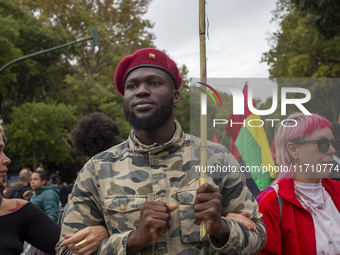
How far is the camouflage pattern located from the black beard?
0.11 meters

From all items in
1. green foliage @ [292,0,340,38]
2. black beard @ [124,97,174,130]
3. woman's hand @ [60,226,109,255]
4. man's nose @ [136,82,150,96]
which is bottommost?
woman's hand @ [60,226,109,255]

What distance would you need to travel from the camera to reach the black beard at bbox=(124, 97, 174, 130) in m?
2.43

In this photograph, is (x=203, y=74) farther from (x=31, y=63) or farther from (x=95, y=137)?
(x=31, y=63)

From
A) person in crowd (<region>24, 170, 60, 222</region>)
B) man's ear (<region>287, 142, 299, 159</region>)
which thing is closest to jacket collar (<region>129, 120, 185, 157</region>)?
man's ear (<region>287, 142, 299, 159</region>)

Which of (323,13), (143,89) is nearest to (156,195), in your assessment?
(143,89)

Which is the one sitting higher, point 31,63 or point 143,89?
point 31,63

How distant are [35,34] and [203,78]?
24063 mm

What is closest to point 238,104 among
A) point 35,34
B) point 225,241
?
point 225,241

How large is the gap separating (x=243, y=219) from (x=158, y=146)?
22.9 inches

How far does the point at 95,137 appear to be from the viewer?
4605 mm

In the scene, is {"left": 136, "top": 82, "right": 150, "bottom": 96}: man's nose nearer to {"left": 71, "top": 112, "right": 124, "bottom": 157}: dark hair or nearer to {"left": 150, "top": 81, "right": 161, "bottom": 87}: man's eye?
{"left": 150, "top": 81, "right": 161, "bottom": 87}: man's eye

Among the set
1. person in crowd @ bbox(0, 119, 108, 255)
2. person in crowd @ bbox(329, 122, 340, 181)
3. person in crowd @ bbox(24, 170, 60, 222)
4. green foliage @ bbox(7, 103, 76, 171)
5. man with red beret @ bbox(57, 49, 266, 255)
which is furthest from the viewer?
green foliage @ bbox(7, 103, 76, 171)

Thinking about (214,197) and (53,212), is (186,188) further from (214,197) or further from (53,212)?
(53,212)

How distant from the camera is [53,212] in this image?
5797mm
